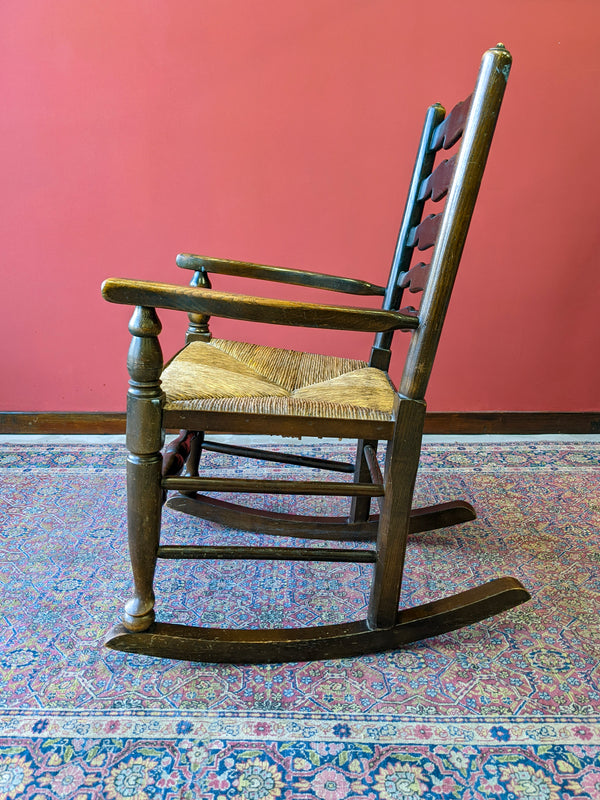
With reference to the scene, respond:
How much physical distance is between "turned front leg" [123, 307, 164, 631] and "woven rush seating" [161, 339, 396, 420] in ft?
0.16

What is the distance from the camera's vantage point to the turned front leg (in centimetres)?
95

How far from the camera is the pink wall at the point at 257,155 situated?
1.97 m

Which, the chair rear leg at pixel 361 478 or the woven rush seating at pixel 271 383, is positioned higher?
the woven rush seating at pixel 271 383

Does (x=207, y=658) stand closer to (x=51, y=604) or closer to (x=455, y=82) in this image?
(x=51, y=604)

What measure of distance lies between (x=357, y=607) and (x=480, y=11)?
206 cm

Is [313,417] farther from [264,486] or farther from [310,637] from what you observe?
[310,637]

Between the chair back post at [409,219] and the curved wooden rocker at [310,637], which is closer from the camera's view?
the curved wooden rocker at [310,637]

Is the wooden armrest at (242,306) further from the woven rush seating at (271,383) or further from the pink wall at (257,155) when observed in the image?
the pink wall at (257,155)

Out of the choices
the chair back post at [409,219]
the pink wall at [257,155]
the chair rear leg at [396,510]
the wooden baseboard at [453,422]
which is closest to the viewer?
the chair rear leg at [396,510]

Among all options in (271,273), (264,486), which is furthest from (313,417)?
(271,273)

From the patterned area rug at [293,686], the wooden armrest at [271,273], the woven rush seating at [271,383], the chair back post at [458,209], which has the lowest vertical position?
the patterned area rug at [293,686]

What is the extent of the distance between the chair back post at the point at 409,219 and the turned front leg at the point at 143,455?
59 centimetres

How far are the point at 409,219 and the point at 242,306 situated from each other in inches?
25.9

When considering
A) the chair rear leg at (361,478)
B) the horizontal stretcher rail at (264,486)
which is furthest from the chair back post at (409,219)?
the horizontal stretcher rail at (264,486)
